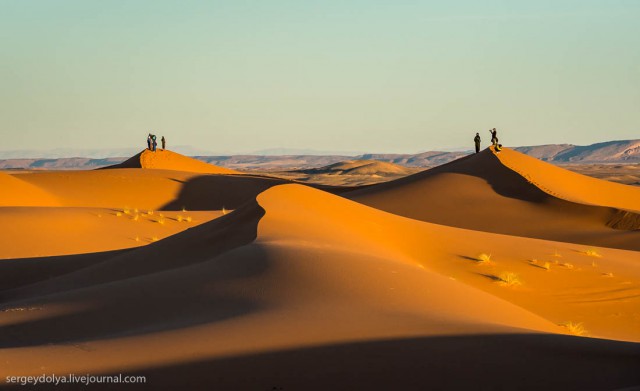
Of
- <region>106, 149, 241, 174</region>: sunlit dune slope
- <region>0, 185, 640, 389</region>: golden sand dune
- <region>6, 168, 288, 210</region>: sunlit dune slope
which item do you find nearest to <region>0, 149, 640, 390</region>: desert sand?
<region>0, 185, 640, 389</region>: golden sand dune

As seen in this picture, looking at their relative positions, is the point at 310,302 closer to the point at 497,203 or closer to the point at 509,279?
the point at 509,279

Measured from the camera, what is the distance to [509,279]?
1432 centimetres

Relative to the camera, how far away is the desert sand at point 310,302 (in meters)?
6.50

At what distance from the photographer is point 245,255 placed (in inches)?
451

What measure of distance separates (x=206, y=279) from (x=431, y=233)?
8048 mm

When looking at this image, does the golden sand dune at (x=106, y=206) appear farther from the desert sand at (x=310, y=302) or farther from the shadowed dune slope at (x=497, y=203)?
the shadowed dune slope at (x=497, y=203)

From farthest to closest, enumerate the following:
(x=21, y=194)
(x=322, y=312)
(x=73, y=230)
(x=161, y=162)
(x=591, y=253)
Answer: (x=161, y=162) < (x=21, y=194) < (x=73, y=230) < (x=591, y=253) < (x=322, y=312)

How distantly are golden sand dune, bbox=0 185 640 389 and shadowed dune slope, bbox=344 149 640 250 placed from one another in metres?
10.9

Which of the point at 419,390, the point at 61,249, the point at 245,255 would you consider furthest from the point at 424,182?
the point at 419,390

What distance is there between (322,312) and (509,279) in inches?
265

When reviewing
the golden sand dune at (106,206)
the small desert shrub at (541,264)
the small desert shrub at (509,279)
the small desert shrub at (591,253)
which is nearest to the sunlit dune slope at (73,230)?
the golden sand dune at (106,206)

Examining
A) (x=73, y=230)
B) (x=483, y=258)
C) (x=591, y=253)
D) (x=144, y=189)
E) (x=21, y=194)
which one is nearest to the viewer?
(x=483, y=258)

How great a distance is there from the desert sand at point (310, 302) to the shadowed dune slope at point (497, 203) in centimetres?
253

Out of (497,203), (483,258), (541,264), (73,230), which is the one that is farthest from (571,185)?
(73,230)
